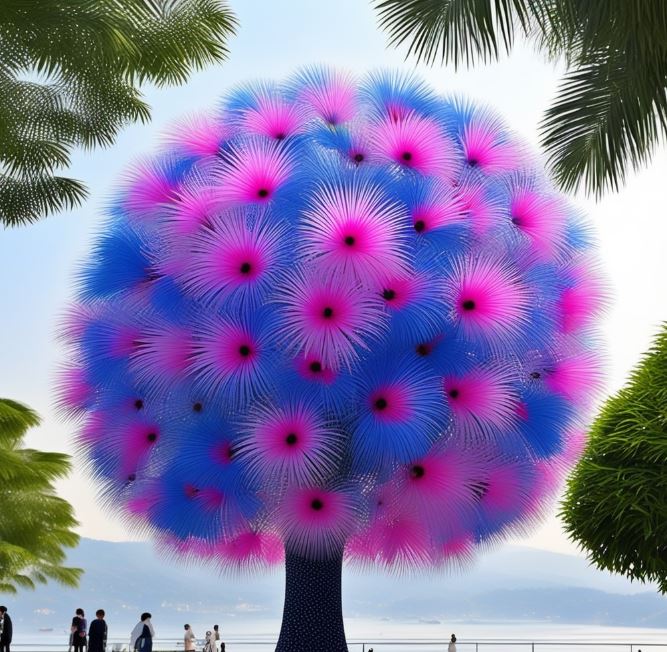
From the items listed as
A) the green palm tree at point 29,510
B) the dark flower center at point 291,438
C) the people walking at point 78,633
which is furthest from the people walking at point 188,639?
the dark flower center at point 291,438

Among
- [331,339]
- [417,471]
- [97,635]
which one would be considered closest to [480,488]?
[417,471]

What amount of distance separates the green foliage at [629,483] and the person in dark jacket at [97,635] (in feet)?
28.9

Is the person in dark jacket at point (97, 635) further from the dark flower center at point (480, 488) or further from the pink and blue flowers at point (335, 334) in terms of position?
the dark flower center at point (480, 488)

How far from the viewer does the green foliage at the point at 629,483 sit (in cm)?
1688

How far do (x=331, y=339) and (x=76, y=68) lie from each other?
6.27 meters

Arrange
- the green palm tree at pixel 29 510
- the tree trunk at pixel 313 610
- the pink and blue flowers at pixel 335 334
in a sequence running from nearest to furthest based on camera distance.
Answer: the pink and blue flowers at pixel 335 334
the tree trunk at pixel 313 610
the green palm tree at pixel 29 510

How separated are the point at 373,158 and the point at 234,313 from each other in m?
3.49

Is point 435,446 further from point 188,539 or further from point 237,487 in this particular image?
point 188,539

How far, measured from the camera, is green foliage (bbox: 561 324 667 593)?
16.9 m

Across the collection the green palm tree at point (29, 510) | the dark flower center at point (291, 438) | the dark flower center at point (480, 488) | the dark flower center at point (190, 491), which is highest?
the green palm tree at point (29, 510)

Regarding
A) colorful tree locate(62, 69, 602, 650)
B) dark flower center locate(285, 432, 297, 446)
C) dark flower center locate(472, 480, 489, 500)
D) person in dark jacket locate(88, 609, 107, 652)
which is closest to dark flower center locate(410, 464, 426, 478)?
colorful tree locate(62, 69, 602, 650)

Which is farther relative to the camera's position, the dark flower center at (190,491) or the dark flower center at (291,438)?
the dark flower center at (190,491)

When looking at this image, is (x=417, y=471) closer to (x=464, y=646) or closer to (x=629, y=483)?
(x=629, y=483)

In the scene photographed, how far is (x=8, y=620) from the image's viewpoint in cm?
2127
